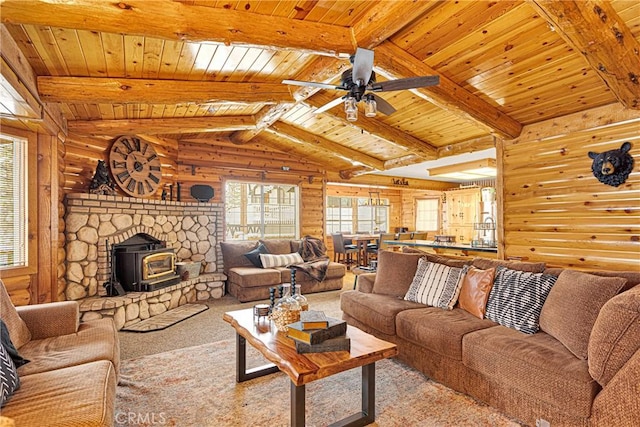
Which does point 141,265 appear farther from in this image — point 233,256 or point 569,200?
point 569,200

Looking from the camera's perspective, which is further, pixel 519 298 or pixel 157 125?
pixel 157 125

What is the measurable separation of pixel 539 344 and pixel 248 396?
6.42ft

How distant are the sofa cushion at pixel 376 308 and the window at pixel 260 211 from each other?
12.9ft

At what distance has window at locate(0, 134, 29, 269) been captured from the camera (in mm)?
3133

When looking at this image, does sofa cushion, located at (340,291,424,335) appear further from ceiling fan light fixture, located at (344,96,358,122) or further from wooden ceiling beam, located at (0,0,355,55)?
wooden ceiling beam, located at (0,0,355,55)

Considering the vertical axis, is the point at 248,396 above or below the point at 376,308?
below

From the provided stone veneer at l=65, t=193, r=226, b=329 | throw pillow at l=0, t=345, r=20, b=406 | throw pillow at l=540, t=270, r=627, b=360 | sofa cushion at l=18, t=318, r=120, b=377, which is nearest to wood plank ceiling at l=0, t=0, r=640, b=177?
stone veneer at l=65, t=193, r=226, b=329

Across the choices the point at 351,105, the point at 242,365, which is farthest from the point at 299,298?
the point at 351,105

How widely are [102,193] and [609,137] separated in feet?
19.3

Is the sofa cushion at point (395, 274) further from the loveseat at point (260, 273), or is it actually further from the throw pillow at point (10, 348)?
the throw pillow at point (10, 348)

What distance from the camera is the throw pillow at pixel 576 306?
6.35ft

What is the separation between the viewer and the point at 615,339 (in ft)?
5.46

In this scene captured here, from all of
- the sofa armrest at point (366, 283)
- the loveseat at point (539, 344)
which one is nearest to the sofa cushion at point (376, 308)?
the loveseat at point (539, 344)

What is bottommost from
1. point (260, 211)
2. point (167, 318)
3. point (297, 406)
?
point (167, 318)
